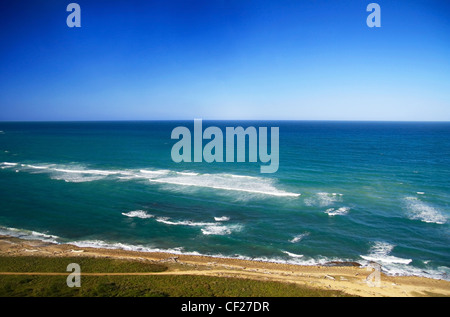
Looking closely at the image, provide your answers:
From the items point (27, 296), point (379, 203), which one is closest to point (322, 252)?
point (379, 203)

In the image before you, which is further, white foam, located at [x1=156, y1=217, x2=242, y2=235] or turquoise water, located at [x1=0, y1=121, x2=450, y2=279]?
white foam, located at [x1=156, y1=217, x2=242, y2=235]

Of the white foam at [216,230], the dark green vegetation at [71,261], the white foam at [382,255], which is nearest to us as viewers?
the dark green vegetation at [71,261]

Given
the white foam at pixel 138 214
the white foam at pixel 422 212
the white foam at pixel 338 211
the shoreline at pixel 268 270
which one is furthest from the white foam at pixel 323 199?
the white foam at pixel 138 214

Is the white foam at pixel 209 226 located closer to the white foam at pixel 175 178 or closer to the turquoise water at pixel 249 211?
the turquoise water at pixel 249 211

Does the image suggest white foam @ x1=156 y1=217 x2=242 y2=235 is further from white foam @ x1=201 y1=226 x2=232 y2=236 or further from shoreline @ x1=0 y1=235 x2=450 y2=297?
shoreline @ x1=0 y1=235 x2=450 y2=297

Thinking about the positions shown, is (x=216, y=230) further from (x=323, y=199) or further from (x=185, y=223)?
(x=323, y=199)

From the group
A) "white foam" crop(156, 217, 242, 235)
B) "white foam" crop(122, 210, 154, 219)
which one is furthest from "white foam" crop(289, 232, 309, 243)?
"white foam" crop(122, 210, 154, 219)
